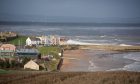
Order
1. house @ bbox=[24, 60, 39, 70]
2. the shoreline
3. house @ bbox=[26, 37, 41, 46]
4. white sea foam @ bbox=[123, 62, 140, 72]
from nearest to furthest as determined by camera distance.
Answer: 1. house @ bbox=[24, 60, 39, 70]
2. white sea foam @ bbox=[123, 62, 140, 72]
3. the shoreline
4. house @ bbox=[26, 37, 41, 46]

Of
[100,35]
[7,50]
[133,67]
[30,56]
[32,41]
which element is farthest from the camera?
[100,35]

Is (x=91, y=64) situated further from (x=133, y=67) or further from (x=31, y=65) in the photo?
(x=31, y=65)

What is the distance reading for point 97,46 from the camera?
19.5 m

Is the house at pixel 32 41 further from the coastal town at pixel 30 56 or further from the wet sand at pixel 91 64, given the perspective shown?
the wet sand at pixel 91 64

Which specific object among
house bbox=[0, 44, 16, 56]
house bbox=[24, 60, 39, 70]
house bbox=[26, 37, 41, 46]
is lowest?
house bbox=[26, 37, 41, 46]

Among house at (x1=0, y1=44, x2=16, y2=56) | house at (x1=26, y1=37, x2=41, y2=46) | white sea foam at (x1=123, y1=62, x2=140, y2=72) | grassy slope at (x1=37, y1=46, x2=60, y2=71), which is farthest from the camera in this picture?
house at (x1=26, y1=37, x2=41, y2=46)

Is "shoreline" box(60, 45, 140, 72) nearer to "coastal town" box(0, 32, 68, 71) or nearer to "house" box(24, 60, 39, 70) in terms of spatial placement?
"coastal town" box(0, 32, 68, 71)

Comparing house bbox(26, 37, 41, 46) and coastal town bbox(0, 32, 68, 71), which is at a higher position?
coastal town bbox(0, 32, 68, 71)

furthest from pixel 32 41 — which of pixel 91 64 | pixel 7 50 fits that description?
pixel 91 64

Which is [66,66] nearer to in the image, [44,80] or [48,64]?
[48,64]

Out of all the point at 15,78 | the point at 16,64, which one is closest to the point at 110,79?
the point at 15,78

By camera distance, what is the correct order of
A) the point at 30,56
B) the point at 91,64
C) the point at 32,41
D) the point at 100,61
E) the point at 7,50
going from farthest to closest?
the point at 32,41
the point at 100,61
the point at 7,50
the point at 91,64
the point at 30,56

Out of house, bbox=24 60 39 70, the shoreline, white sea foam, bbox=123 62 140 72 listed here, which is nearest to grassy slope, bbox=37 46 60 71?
the shoreline

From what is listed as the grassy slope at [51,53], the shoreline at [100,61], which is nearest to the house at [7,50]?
the grassy slope at [51,53]
